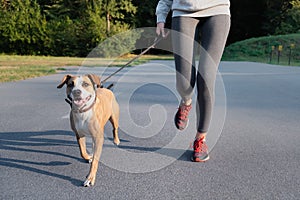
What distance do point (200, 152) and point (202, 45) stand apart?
0.87 m

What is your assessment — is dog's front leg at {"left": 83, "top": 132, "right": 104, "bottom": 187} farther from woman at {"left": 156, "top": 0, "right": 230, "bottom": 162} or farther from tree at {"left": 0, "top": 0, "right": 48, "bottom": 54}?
tree at {"left": 0, "top": 0, "right": 48, "bottom": 54}

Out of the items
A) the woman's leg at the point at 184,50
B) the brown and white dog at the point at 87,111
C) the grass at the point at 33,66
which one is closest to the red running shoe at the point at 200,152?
the woman's leg at the point at 184,50

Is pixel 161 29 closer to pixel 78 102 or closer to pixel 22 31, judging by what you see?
pixel 78 102

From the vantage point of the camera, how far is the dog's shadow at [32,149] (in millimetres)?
Result: 2473

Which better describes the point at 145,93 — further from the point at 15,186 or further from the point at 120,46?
the point at 120,46

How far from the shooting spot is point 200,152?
268 cm

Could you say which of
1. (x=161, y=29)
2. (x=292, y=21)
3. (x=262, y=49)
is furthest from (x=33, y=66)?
(x=292, y=21)

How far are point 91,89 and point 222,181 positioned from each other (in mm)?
1106

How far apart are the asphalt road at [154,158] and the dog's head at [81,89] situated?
20.3 inches

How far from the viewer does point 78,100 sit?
2.29 m

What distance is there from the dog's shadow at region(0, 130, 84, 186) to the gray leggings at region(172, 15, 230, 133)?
108 cm

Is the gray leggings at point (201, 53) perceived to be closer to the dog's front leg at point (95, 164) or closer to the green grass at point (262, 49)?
the dog's front leg at point (95, 164)

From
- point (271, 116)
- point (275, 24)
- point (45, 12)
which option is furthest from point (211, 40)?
point (275, 24)

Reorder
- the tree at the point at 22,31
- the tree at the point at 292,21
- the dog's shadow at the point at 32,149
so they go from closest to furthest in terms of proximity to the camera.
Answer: the dog's shadow at the point at 32,149 < the tree at the point at 22,31 < the tree at the point at 292,21
